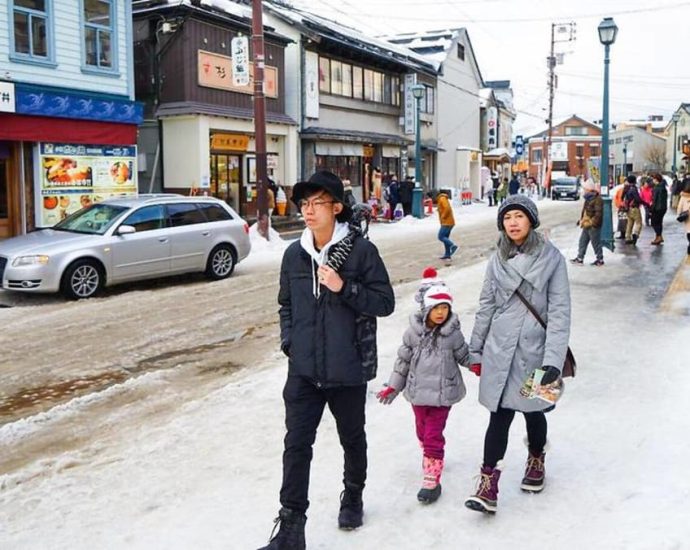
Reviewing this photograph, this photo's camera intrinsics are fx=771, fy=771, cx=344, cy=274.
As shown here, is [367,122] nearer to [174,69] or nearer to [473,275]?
[174,69]

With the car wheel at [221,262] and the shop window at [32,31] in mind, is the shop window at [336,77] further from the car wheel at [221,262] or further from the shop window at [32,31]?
the car wheel at [221,262]

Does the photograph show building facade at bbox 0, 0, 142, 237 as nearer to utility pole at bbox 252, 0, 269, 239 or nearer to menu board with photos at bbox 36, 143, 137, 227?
menu board with photos at bbox 36, 143, 137, 227

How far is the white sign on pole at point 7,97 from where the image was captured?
16.2 meters

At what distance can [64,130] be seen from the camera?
716 inches

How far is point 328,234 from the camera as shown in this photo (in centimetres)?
364

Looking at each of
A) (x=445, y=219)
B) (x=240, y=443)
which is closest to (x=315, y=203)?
(x=240, y=443)

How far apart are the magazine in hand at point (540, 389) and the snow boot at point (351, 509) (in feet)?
3.23

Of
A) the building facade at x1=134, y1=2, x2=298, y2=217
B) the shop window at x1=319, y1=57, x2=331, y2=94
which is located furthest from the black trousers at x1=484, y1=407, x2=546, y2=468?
the shop window at x1=319, y1=57, x2=331, y2=94

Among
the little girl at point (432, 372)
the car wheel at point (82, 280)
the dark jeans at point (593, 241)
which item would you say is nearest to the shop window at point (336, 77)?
the dark jeans at point (593, 241)

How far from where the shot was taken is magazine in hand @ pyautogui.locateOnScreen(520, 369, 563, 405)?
12.7ft

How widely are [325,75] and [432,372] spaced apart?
27.3 m

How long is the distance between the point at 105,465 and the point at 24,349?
3893 millimetres

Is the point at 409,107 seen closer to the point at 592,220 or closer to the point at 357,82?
the point at 357,82

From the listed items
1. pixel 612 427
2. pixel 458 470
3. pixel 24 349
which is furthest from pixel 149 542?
pixel 24 349
